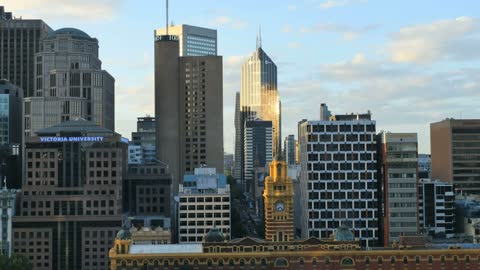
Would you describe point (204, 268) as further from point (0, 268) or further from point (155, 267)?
point (0, 268)

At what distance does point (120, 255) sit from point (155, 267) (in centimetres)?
730

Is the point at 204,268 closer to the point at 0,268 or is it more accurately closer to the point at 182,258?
the point at 182,258

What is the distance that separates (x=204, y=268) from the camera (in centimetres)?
19988

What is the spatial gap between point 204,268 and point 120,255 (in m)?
16.9

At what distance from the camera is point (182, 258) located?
198 m

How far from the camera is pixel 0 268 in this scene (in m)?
200

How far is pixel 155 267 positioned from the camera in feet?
650

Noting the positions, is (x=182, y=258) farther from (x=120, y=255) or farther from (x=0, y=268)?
(x=0, y=268)

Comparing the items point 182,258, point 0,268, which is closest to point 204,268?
point 182,258

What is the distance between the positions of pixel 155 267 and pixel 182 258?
18.4 ft

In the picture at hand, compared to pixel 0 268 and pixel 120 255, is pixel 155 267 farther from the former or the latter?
pixel 0 268

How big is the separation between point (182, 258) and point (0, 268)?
3641 cm

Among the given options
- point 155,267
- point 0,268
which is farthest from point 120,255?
point 0,268
